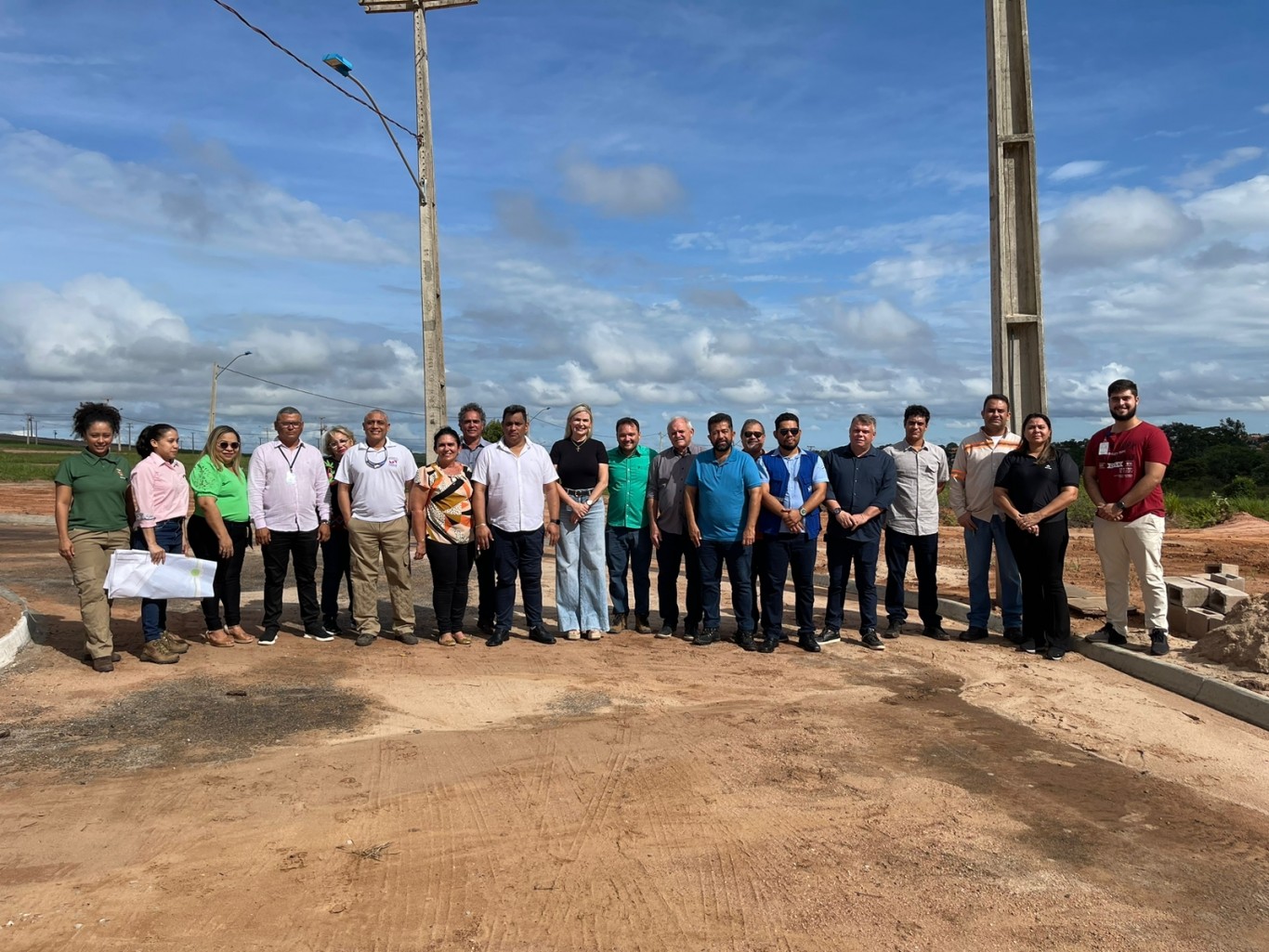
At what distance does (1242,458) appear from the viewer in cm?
3522

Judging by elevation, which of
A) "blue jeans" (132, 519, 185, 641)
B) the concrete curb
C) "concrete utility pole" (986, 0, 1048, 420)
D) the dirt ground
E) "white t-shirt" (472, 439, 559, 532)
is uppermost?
"concrete utility pole" (986, 0, 1048, 420)

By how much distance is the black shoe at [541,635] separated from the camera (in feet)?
27.0

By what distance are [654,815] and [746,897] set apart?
2.73ft

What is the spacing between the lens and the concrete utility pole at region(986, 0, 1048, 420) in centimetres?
992

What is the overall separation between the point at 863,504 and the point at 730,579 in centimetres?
133

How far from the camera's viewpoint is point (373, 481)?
788 centimetres

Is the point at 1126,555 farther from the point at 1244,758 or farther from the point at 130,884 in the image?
the point at 130,884

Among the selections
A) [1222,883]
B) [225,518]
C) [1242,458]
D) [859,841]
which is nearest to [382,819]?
[859,841]

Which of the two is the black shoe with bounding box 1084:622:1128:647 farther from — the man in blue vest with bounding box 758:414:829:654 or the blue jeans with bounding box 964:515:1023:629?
the man in blue vest with bounding box 758:414:829:654

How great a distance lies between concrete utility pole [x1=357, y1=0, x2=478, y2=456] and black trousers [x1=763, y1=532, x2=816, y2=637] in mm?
5926

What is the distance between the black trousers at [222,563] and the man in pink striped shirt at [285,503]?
0.60 ft

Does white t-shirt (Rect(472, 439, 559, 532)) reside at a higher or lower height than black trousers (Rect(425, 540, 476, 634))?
higher

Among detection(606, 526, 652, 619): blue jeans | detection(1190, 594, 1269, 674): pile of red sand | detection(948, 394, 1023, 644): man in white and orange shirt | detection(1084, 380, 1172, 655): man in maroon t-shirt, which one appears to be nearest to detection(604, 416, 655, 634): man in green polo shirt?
detection(606, 526, 652, 619): blue jeans

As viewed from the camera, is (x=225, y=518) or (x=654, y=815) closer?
(x=654, y=815)
